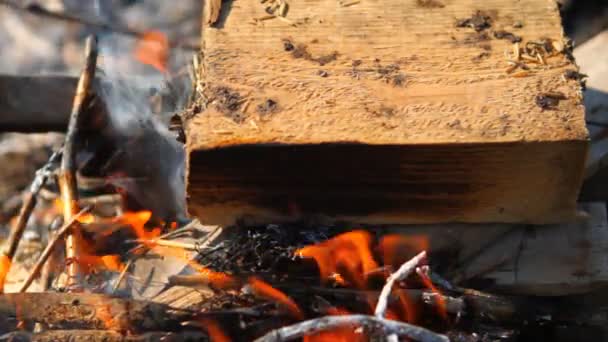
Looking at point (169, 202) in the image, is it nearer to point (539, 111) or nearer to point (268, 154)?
point (268, 154)

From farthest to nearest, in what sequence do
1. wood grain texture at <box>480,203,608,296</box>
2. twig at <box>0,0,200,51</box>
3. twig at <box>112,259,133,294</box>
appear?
twig at <box>0,0,200,51</box>
twig at <box>112,259,133,294</box>
wood grain texture at <box>480,203,608,296</box>

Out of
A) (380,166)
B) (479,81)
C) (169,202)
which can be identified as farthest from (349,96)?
(169,202)

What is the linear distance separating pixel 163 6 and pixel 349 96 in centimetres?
236

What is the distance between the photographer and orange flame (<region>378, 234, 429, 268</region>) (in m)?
2.20

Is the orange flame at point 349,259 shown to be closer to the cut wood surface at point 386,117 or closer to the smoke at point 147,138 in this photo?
the cut wood surface at point 386,117

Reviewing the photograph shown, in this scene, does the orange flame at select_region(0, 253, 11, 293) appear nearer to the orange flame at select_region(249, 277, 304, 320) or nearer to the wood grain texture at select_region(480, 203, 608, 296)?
the orange flame at select_region(249, 277, 304, 320)

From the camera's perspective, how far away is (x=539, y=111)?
78.5 inches

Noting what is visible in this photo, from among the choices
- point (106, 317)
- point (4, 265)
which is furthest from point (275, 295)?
point (4, 265)

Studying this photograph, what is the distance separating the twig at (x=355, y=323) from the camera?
72.9 inches

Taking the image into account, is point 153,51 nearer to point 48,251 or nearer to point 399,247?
point 48,251

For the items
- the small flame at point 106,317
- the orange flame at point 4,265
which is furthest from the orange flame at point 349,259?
the orange flame at point 4,265

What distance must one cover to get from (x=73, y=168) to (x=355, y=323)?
1.27 m

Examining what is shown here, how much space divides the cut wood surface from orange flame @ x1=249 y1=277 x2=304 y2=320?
167mm

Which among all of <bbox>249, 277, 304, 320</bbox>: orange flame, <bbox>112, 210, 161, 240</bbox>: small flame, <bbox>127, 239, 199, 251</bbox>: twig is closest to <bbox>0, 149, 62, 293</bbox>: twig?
<bbox>112, 210, 161, 240</bbox>: small flame
